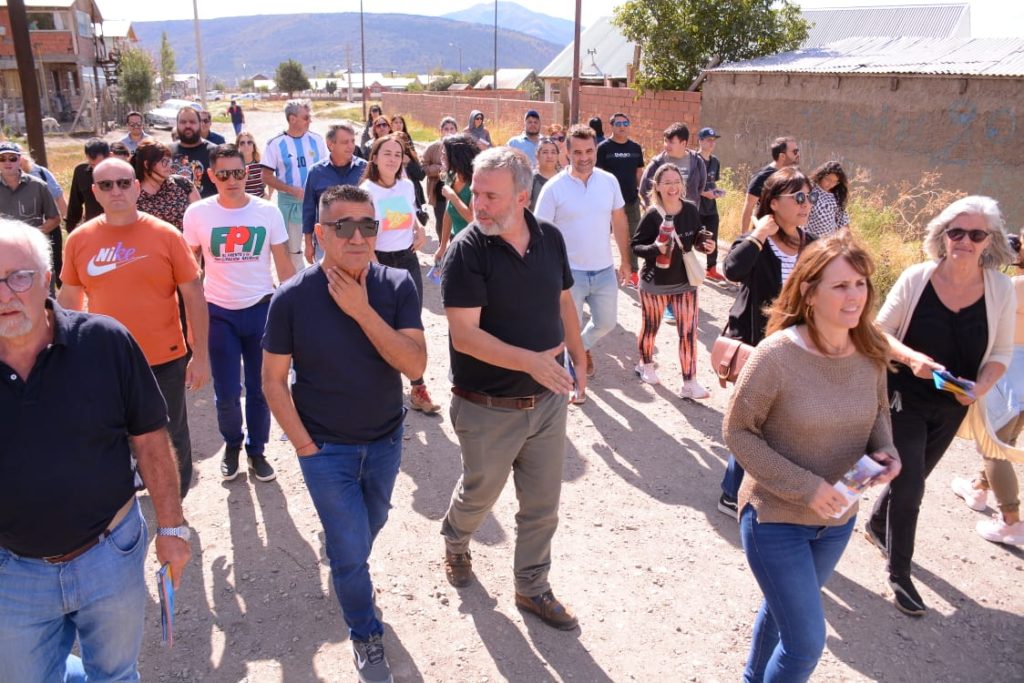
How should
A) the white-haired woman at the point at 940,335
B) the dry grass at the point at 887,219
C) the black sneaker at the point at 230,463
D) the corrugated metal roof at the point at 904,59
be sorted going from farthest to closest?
the corrugated metal roof at the point at 904,59
the dry grass at the point at 887,219
the black sneaker at the point at 230,463
the white-haired woman at the point at 940,335

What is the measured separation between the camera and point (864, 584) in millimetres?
3861

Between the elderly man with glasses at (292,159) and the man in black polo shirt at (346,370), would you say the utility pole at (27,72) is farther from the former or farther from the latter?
the man in black polo shirt at (346,370)

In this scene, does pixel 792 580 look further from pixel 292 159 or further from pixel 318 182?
pixel 292 159

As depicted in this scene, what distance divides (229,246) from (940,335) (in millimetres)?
3831

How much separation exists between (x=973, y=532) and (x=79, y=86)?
190 ft

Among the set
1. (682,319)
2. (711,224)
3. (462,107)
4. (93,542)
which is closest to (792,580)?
(93,542)

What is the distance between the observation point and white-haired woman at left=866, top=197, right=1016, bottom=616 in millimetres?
3389

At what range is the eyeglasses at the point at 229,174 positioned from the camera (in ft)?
14.8

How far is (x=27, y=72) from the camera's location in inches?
368

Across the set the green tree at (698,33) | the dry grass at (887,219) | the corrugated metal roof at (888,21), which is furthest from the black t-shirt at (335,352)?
the corrugated metal roof at (888,21)

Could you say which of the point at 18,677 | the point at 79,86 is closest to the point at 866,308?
the point at 18,677

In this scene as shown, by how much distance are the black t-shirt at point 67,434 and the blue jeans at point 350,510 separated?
811 millimetres

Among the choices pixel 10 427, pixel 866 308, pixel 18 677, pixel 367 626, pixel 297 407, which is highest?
pixel 866 308

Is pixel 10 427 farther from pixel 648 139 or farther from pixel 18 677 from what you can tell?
pixel 648 139
